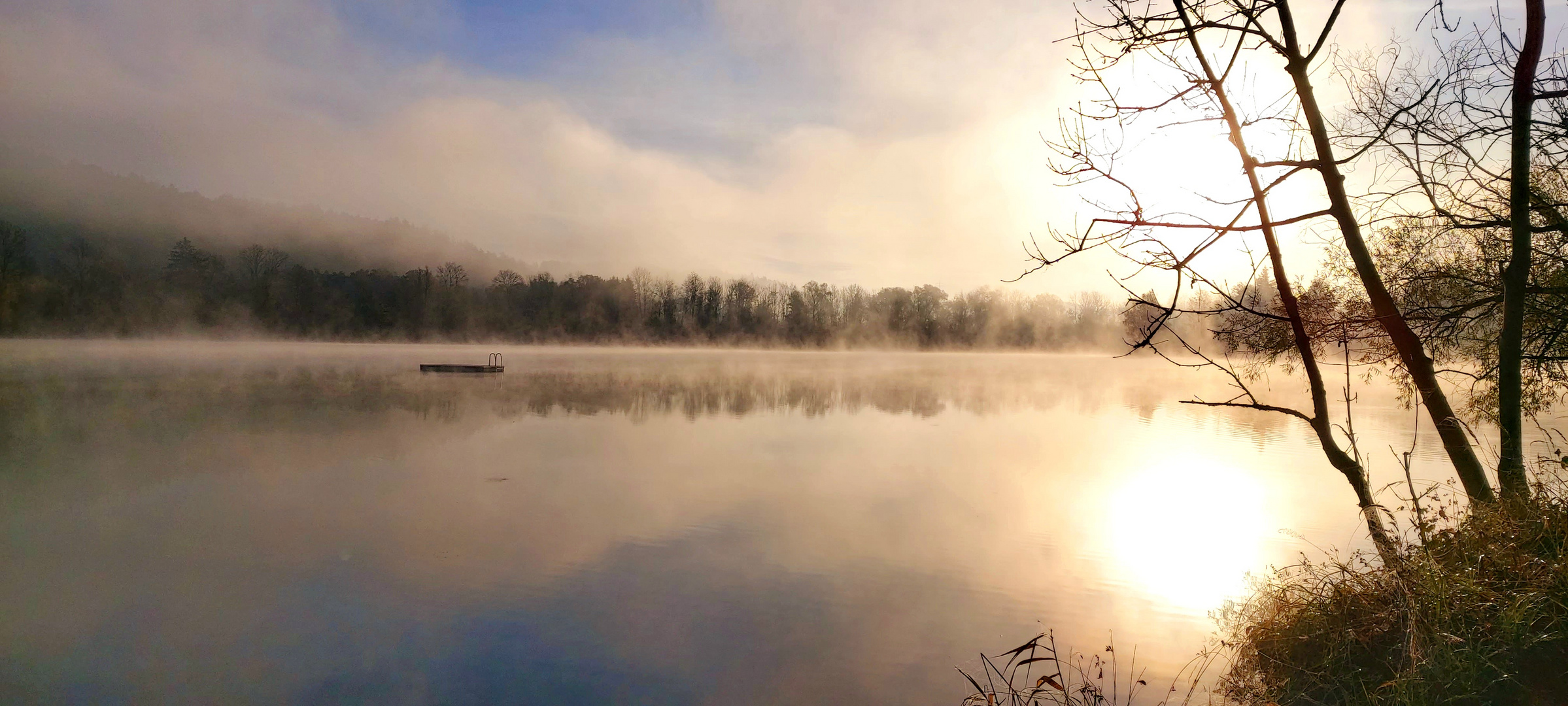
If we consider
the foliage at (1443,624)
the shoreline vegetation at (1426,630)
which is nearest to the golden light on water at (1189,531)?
the shoreline vegetation at (1426,630)

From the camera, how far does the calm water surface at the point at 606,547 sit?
19.5 feet

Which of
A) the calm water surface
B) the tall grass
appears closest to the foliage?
the tall grass

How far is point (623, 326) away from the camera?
91.8 meters

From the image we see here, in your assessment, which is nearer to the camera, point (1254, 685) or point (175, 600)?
point (1254, 685)

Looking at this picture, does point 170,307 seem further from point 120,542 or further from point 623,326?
point 120,542

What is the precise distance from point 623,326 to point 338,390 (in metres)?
65.4

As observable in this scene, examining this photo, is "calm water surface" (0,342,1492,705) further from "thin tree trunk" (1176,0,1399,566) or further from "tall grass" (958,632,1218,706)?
"thin tree trunk" (1176,0,1399,566)

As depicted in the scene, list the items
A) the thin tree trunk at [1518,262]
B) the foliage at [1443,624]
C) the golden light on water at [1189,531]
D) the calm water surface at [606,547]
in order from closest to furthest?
the foliage at [1443,624]
the thin tree trunk at [1518,262]
the calm water surface at [606,547]
the golden light on water at [1189,531]

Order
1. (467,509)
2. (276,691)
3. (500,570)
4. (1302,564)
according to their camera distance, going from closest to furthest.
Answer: (1302,564) < (276,691) < (500,570) < (467,509)

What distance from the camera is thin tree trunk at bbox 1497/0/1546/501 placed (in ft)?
→ 13.9

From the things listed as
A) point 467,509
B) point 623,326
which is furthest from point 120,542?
point 623,326

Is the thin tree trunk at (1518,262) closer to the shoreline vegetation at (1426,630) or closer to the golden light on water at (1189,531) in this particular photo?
the shoreline vegetation at (1426,630)

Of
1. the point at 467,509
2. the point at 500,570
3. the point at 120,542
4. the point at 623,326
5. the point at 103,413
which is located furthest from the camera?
the point at 623,326

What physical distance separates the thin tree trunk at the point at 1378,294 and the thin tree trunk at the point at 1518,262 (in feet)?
0.52
